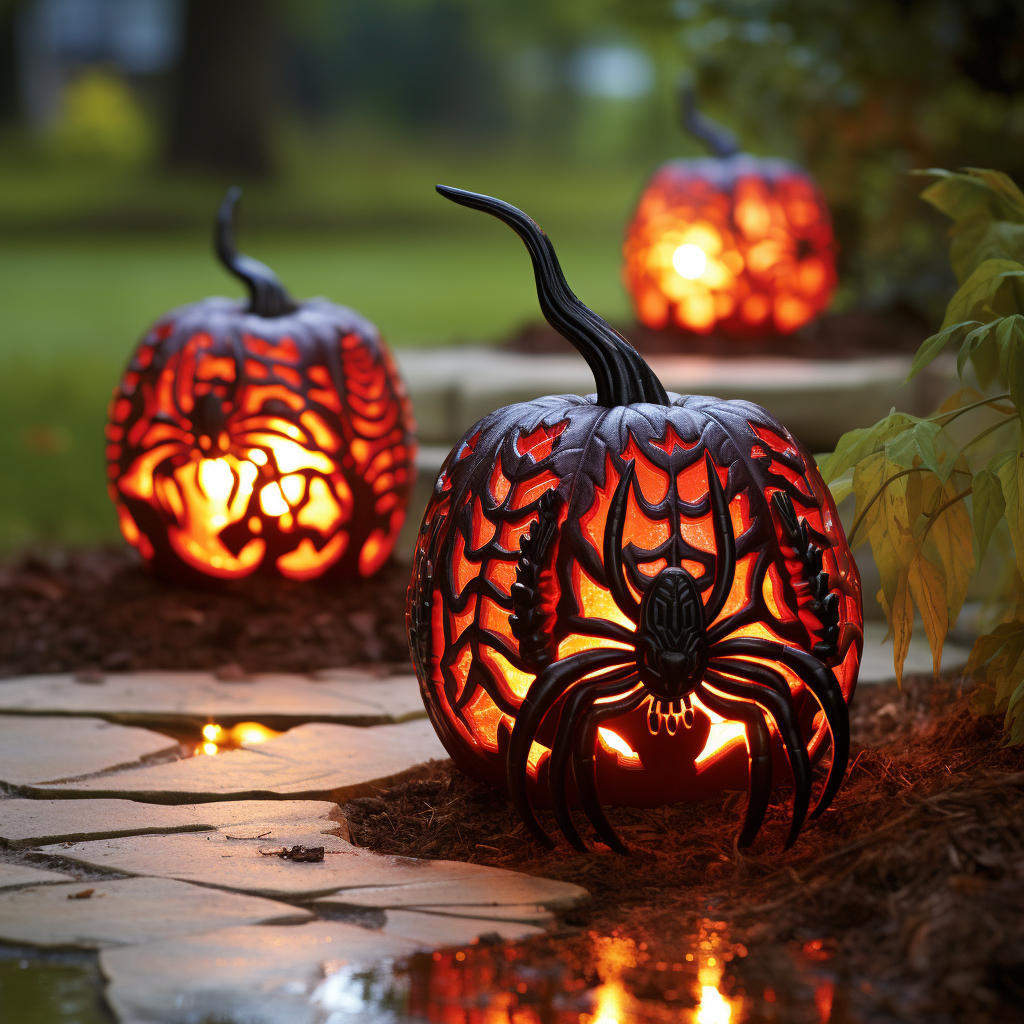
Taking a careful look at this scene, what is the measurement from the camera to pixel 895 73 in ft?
22.0

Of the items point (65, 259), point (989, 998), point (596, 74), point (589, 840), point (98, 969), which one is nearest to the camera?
point (989, 998)

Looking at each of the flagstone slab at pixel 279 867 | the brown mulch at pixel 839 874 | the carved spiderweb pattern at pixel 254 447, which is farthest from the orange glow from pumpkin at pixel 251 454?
the flagstone slab at pixel 279 867

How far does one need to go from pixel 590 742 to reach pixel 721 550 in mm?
433

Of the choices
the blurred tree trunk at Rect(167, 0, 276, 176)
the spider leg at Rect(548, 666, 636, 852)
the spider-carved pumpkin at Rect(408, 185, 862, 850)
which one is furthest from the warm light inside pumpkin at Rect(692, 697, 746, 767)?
the blurred tree trunk at Rect(167, 0, 276, 176)

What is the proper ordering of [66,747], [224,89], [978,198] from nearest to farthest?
[978,198]
[66,747]
[224,89]

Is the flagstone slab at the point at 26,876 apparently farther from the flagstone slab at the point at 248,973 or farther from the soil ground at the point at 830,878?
the soil ground at the point at 830,878

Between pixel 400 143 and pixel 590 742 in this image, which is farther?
pixel 400 143

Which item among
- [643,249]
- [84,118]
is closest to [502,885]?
[643,249]

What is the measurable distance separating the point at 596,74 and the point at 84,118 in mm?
9419

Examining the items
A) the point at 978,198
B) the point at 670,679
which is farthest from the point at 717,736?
the point at 978,198

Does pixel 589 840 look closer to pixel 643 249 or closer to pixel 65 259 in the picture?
pixel 643 249

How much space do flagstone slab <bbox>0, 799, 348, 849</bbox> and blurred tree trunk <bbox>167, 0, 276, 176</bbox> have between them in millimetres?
16020

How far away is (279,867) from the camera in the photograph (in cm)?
255

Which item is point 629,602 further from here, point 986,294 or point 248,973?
point 986,294
